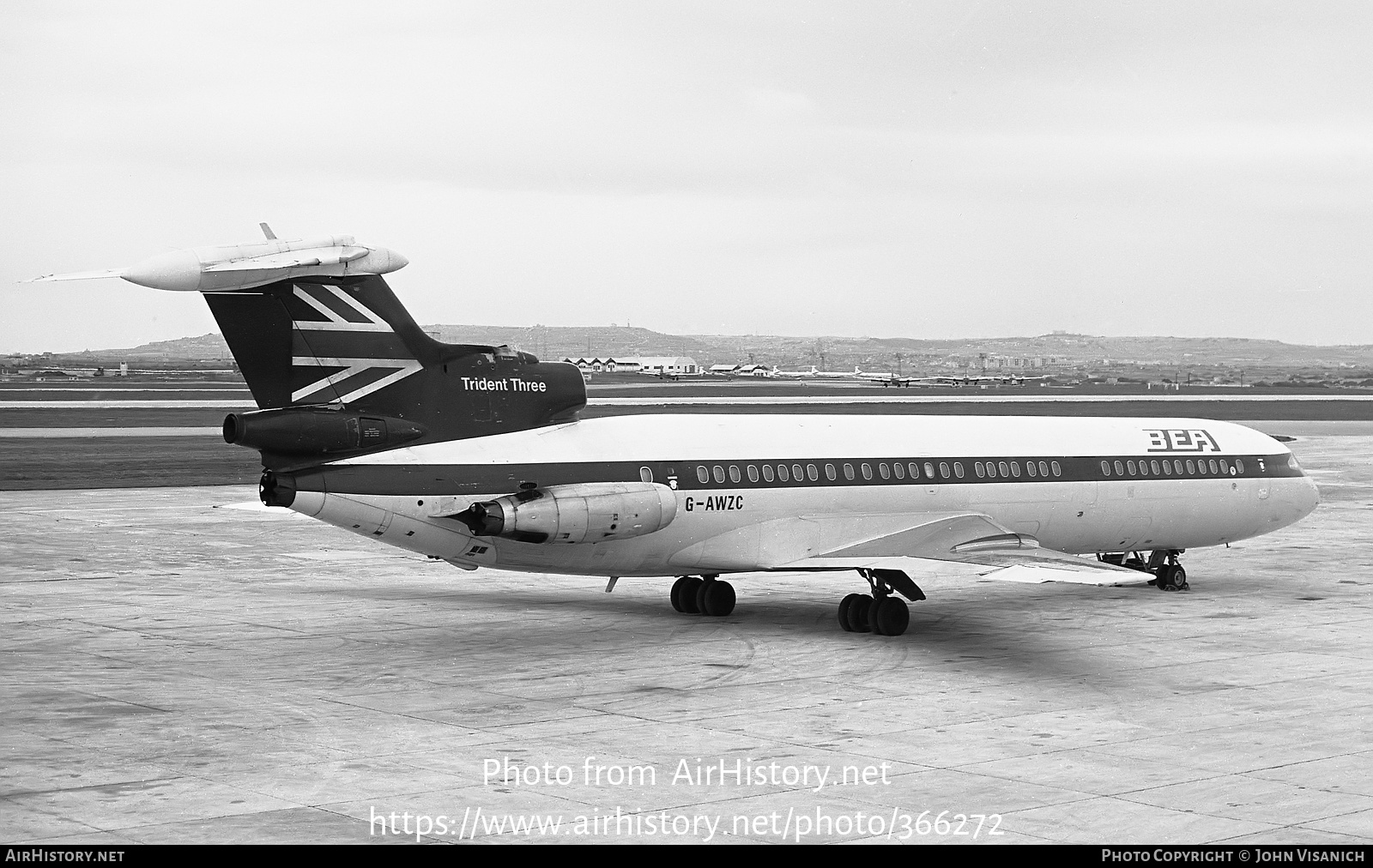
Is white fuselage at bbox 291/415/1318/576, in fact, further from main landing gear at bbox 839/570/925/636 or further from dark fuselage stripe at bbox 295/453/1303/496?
main landing gear at bbox 839/570/925/636

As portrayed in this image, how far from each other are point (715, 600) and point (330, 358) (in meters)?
6.96

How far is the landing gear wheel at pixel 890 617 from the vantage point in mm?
21641

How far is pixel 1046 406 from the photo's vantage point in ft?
308

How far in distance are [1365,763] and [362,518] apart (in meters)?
11.6

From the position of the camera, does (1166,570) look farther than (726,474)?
Yes

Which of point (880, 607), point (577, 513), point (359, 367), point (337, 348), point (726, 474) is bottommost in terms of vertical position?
point (880, 607)

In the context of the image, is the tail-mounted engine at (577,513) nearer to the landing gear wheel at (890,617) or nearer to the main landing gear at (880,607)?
the main landing gear at (880,607)

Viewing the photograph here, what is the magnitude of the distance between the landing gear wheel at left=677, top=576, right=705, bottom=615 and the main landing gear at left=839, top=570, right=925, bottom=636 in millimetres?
2398

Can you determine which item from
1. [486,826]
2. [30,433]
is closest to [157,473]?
[30,433]

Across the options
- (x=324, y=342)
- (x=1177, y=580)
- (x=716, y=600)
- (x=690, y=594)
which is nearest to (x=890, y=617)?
(x=716, y=600)

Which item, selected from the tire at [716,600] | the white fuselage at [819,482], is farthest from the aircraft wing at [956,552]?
the tire at [716,600]

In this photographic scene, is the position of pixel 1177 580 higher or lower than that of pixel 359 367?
lower

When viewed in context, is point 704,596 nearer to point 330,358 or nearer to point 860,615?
point 860,615

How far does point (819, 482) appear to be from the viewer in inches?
902
